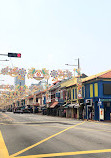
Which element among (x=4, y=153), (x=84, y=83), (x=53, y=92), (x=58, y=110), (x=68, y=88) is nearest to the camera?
(x=4, y=153)

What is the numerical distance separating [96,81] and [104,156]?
108ft

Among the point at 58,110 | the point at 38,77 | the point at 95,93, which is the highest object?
the point at 38,77

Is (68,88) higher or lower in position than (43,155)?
higher

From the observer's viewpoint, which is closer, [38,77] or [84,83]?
[38,77]

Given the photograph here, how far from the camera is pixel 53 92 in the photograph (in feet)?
241

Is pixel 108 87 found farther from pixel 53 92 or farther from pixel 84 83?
pixel 53 92

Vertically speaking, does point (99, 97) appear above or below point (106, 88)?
below

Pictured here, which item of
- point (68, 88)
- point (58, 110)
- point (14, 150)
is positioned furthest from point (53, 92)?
point (14, 150)

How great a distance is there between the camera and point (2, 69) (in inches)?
1464

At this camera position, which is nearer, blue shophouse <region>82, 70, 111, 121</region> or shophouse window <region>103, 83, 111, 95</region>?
blue shophouse <region>82, 70, 111, 121</region>

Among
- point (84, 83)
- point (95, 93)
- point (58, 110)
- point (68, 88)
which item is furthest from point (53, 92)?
point (95, 93)

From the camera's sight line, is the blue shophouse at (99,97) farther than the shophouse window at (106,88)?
No

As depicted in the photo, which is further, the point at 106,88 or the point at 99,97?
the point at 106,88

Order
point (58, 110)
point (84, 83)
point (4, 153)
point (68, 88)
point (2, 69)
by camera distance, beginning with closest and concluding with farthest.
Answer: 1. point (4, 153)
2. point (2, 69)
3. point (84, 83)
4. point (68, 88)
5. point (58, 110)
